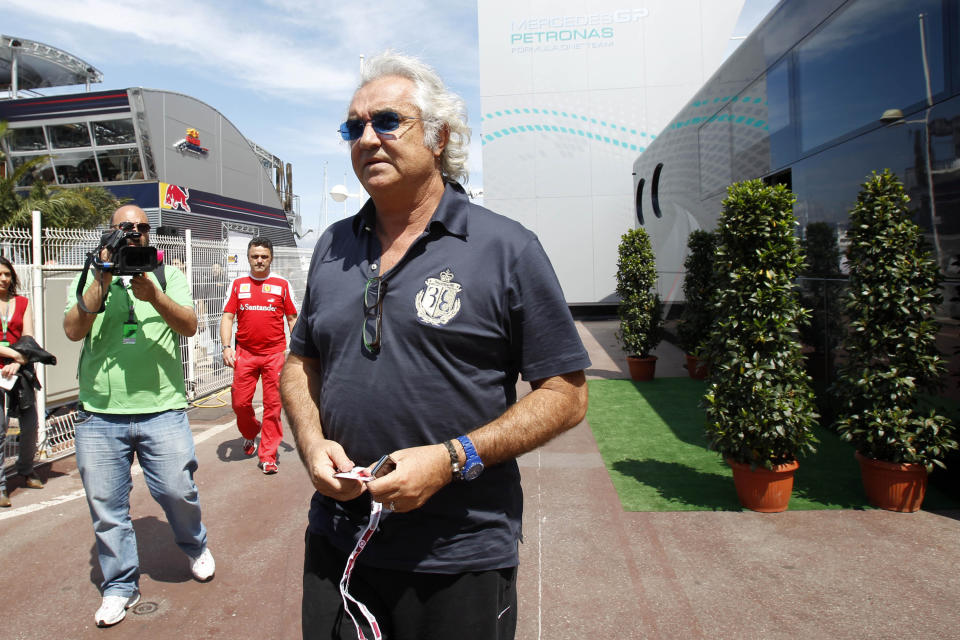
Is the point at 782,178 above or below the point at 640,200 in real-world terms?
below

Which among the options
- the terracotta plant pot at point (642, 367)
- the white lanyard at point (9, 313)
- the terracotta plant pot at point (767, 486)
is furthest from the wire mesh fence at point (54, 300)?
the terracotta plant pot at point (642, 367)

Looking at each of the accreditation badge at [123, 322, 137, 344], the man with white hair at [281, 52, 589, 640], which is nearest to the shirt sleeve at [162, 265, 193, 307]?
the accreditation badge at [123, 322, 137, 344]

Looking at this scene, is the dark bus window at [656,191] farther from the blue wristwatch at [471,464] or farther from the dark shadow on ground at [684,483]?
the blue wristwatch at [471,464]

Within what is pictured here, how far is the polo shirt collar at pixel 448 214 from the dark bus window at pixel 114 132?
30.6 m

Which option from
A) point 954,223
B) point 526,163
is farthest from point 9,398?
point 526,163

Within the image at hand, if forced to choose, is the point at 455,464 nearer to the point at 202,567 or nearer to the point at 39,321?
the point at 202,567

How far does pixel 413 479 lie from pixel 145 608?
278cm

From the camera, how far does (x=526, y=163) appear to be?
759 inches

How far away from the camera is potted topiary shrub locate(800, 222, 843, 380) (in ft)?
19.6

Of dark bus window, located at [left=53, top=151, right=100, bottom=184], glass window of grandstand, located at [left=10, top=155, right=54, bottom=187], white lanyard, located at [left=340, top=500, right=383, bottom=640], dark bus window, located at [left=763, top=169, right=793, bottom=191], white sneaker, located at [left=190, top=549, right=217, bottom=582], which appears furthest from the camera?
dark bus window, located at [left=53, top=151, right=100, bottom=184]

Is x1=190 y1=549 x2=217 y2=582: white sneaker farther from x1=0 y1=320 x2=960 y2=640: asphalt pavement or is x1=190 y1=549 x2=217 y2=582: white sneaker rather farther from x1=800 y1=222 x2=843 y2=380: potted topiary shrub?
x1=800 y1=222 x2=843 y2=380: potted topiary shrub

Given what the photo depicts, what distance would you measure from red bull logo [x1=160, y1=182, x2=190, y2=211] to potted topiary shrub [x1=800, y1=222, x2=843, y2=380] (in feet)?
90.3

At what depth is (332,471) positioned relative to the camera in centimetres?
150

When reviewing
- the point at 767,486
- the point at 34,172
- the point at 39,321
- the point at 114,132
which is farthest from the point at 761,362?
the point at 34,172
